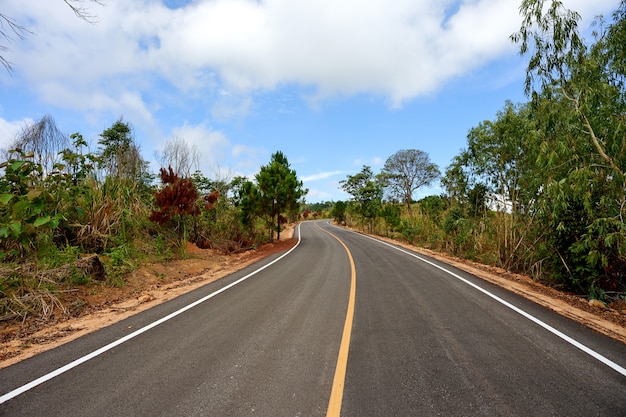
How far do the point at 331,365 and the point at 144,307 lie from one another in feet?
15.7

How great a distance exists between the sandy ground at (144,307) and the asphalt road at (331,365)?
1.58ft

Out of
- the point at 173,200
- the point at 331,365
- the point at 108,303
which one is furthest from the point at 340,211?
the point at 331,365

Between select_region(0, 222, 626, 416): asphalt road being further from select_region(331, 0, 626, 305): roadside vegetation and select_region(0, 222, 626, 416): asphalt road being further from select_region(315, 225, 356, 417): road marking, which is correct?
select_region(331, 0, 626, 305): roadside vegetation

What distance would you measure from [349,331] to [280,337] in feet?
3.55

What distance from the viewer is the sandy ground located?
4738mm

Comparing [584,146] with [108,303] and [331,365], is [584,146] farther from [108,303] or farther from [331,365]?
[108,303]

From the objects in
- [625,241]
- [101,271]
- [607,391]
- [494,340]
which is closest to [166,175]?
[101,271]

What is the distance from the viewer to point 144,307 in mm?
6461

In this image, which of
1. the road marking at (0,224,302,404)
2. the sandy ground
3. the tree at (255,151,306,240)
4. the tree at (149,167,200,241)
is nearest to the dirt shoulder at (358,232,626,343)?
the sandy ground

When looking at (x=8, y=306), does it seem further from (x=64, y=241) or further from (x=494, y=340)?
(x=494, y=340)

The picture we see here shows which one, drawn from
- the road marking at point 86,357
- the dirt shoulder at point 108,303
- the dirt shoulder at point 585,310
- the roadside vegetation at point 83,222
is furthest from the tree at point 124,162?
the dirt shoulder at point 585,310

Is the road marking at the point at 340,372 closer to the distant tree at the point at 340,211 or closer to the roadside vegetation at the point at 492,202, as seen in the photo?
the roadside vegetation at the point at 492,202

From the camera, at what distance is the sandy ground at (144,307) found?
4.74 m

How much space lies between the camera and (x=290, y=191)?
22.6 m
